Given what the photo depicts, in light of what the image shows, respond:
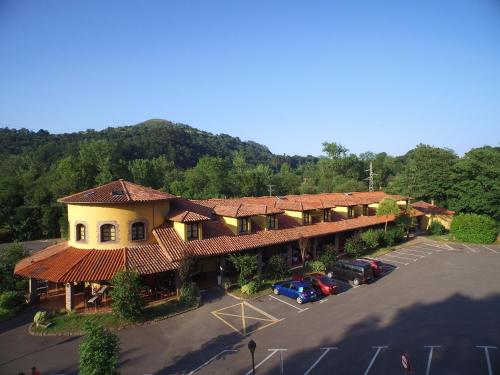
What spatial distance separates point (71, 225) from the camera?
27375 mm

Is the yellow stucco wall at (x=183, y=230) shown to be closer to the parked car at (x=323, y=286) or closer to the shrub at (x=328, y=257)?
the parked car at (x=323, y=286)

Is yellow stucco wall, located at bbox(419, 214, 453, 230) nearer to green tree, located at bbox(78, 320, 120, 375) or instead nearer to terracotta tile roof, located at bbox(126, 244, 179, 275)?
terracotta tile roof, located at bbox(126, 244, 179, 275)

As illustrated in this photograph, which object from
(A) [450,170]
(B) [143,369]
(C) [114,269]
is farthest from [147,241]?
(A) [450,170]

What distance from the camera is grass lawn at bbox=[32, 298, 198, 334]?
21.1m

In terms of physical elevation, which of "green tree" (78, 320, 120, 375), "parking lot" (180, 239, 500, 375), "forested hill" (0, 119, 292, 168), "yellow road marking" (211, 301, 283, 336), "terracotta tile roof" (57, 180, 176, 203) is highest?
"forested hill" (0, 119, 292, 168)

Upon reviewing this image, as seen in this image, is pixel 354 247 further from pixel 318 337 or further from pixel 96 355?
pixel 96 355

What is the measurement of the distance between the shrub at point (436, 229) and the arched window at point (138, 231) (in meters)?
46.0

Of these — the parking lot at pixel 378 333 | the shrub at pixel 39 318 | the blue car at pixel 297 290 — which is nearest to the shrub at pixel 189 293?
the parking lot at pixel 378 333

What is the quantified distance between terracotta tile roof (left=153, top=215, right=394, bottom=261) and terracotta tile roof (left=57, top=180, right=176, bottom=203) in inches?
111

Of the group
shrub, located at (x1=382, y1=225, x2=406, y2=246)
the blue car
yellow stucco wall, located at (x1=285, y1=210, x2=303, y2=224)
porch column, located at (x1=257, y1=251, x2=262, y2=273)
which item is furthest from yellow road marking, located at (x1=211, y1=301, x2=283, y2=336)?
shrub, located at (x1=382, y1=225, x2=406, y2=246)

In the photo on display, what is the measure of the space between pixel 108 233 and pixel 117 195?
3.06 m

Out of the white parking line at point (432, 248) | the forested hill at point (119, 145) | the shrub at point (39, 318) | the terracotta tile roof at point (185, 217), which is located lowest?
the white parking line at point (432, 248)

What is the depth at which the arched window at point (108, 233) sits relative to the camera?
26.1 metres

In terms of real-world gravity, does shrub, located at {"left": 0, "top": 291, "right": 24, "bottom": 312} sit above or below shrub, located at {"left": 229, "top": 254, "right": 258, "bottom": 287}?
below
